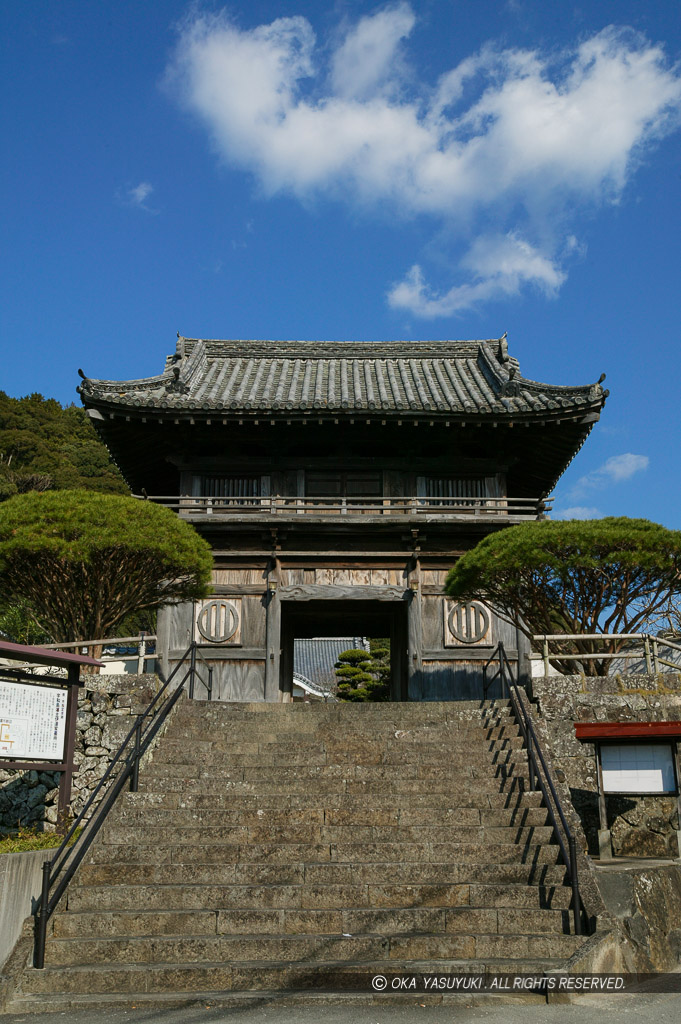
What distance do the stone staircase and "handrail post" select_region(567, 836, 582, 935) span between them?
0.37 feet

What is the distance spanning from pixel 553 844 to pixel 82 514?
8.55m

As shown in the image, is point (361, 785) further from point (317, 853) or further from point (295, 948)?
point (295, 948)

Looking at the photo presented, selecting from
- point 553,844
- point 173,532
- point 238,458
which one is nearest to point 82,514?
point 173,532

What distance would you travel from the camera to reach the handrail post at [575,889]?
7.48 meters

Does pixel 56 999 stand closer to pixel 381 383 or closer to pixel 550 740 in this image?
pixel 550 740

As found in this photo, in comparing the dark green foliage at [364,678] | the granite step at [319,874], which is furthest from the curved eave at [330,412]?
the dark green foliage at [364,678]

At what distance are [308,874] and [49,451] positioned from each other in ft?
155

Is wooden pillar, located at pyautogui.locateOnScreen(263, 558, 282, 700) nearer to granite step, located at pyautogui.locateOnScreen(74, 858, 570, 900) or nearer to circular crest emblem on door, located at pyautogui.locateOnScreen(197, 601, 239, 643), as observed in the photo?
circular crest emblem on door, located at pyautogui.locateOnScreen(197, 601, 239, 643)

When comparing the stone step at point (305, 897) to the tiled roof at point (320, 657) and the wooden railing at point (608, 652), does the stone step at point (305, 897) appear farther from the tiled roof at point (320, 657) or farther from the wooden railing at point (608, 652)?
the tiled roof at point (320, 657)

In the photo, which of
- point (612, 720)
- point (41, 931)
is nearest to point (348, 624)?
point (612, 720)

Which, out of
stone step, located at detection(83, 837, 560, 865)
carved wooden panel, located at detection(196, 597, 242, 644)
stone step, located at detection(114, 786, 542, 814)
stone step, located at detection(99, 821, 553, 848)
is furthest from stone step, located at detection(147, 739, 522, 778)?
carved wooden panel, located at detection(196, 597, 242, 644)

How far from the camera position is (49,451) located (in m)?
51.5

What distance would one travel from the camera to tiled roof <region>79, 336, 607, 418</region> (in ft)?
58.3

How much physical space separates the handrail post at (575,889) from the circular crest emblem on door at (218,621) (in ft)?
35.3
